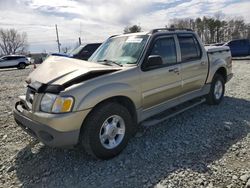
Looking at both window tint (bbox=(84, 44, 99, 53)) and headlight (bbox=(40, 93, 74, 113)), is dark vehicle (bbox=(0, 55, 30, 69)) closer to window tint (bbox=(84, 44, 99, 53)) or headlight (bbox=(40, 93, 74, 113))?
window tint (bbox=(84, 44, 99, 53))

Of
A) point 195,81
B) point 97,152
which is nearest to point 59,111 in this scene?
point 97,152

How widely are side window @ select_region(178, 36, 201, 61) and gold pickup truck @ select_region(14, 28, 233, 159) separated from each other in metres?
0.02

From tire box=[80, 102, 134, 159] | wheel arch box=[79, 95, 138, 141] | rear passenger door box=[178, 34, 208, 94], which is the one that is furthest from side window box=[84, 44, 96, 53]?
tire box=[80, 102, 134, 159]

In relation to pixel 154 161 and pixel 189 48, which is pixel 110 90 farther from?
pixel 189 48

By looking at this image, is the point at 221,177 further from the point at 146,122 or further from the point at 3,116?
the point at 3,116

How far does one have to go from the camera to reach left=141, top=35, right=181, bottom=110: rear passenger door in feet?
13.2

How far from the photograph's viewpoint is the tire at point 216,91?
19.1ft

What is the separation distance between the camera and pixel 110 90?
3.41m

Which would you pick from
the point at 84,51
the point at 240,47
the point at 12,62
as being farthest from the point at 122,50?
the point at 12,62

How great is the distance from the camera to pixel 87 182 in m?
3.13

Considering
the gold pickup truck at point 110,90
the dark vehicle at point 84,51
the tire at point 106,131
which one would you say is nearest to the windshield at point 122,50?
the gold pickup truck at point 110,90

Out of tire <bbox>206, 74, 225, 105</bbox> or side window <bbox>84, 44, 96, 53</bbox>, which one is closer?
tire <bbox>206, 74, 225, 105</bbox>

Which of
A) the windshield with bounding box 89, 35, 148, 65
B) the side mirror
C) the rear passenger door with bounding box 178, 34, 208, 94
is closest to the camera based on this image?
the side mirror

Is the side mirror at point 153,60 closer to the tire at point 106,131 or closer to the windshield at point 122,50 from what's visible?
the windshield at point 122,50
